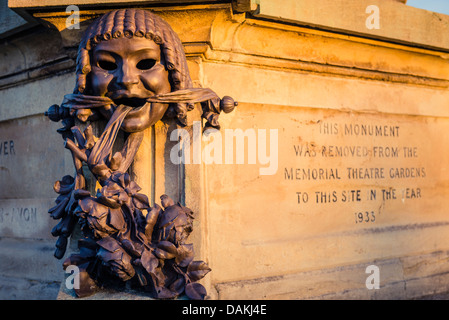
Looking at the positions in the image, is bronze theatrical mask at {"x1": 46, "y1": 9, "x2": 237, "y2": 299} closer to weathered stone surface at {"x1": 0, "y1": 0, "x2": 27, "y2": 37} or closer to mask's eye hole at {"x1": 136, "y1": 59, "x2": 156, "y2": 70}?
mask's eye hole at {"x1": 136, "y1": 59, "x2": 156, "y2": 70}

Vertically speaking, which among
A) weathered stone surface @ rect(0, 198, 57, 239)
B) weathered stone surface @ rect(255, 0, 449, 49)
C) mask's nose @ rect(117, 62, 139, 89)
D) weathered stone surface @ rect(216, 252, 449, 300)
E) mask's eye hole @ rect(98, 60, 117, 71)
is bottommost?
weathered stone surface @ rect(216, 252, 449, 300)

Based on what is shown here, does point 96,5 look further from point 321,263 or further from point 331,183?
point 321,263

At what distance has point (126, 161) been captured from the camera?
2363 mm

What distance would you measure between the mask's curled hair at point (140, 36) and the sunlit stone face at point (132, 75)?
27mm

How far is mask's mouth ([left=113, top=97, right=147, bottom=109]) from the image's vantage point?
2387 millimetres

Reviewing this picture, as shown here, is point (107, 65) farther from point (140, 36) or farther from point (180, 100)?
point (180, 100)

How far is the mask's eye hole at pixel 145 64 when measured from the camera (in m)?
2.36

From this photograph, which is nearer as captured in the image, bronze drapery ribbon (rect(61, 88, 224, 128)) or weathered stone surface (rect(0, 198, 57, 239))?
bronze drapery ribbon (rect(61, 88, 224, 128))

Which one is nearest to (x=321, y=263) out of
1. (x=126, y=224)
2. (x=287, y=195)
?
(x=287, y=195)

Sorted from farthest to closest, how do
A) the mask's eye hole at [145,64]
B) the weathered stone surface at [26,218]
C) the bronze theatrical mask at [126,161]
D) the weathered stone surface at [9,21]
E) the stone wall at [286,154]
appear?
the weathered stone surface at [26,218], the weathered stone surface at [9,21], the stone wall at [286,154], the mask's eye hole at [145,64], the bronze theatrical mask at [126,161]

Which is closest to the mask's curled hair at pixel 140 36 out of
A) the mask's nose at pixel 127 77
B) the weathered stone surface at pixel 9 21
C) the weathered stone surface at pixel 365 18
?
the mask's nose at pixel 127 77

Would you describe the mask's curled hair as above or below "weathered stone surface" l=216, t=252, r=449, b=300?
above

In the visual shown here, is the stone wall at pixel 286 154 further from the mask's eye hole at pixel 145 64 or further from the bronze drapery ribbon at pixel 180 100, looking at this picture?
the mask's eye hole at pixel 145 64

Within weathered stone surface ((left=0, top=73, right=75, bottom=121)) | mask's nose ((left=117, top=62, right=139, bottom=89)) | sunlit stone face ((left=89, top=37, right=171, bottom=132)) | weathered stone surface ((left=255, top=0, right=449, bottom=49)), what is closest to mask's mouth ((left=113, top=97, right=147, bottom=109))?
sunlit stone face ((left=89, top=37, right=171, bottom=132))
